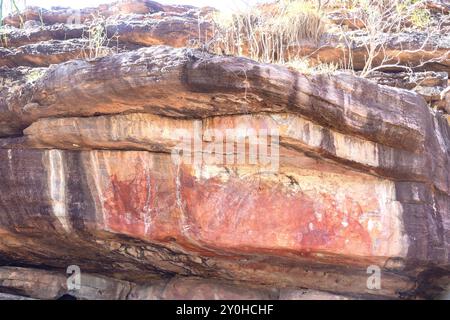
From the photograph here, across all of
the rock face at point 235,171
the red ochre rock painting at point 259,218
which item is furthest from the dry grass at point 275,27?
the red ochre rock painting at point 259,218

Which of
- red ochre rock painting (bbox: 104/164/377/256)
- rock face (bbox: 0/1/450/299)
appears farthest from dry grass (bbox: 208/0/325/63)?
red ochre rock painting (bbox: 104/164/377/256)

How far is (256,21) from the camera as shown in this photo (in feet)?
22.3

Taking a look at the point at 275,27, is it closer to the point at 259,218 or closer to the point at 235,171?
the point at 235,171

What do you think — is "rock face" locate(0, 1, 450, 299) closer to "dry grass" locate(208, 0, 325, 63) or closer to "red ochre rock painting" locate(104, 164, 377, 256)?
"red ochre rock painting" locate(104, 164, 377, 256)

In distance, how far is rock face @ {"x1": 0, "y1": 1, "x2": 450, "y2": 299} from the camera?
4.47m

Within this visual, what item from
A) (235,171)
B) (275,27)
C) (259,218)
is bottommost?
(259,218)

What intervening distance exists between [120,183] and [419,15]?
5157 mm

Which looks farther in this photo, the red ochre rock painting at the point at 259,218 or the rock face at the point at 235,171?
the red ochre rock painting at the point at 259,218

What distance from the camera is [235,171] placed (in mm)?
4793

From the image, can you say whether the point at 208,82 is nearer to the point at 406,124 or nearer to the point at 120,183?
the point at 120,183

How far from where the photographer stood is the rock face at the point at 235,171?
4469mm

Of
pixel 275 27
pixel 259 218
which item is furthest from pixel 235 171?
pixel 275 27

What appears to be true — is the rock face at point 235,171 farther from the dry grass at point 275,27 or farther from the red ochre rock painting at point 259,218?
the dry grass at point 275,27
